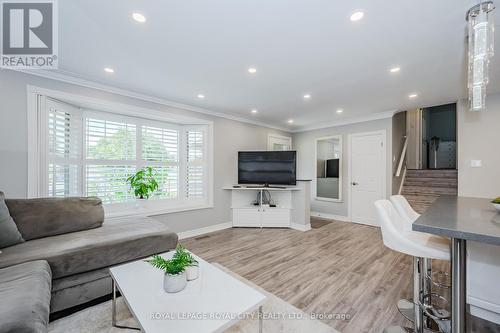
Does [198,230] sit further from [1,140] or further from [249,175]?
[1,140]

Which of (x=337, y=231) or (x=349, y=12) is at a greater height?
(x=349, y=12)

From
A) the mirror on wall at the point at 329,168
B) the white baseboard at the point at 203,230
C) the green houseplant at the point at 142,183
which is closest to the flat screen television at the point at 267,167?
the white baseboard at the point at 203,230

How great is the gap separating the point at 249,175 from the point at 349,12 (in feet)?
11.3

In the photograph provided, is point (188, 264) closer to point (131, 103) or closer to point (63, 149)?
point (63, 149)

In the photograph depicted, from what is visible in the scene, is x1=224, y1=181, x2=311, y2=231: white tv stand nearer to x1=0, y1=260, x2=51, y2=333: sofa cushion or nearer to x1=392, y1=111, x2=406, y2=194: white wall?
x1=392, y1=111, x2=406, y2=194: white wall

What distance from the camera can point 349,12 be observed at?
1631 millimetres

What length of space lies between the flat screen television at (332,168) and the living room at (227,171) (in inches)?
25.2

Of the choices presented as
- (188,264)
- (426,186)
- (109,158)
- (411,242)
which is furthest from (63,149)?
(426,186)

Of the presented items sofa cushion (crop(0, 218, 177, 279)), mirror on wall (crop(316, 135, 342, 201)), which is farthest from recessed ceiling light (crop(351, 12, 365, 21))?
mirror on wall (crop(316, 135, 342, 201))

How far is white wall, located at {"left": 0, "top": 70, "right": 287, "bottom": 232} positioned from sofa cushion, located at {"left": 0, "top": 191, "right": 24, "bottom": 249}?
2.19ft

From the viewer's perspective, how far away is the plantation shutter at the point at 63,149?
2719mm

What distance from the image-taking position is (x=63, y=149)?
2859 millimetres

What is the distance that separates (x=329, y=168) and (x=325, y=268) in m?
3.38

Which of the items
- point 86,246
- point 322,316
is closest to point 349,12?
point 322,316
